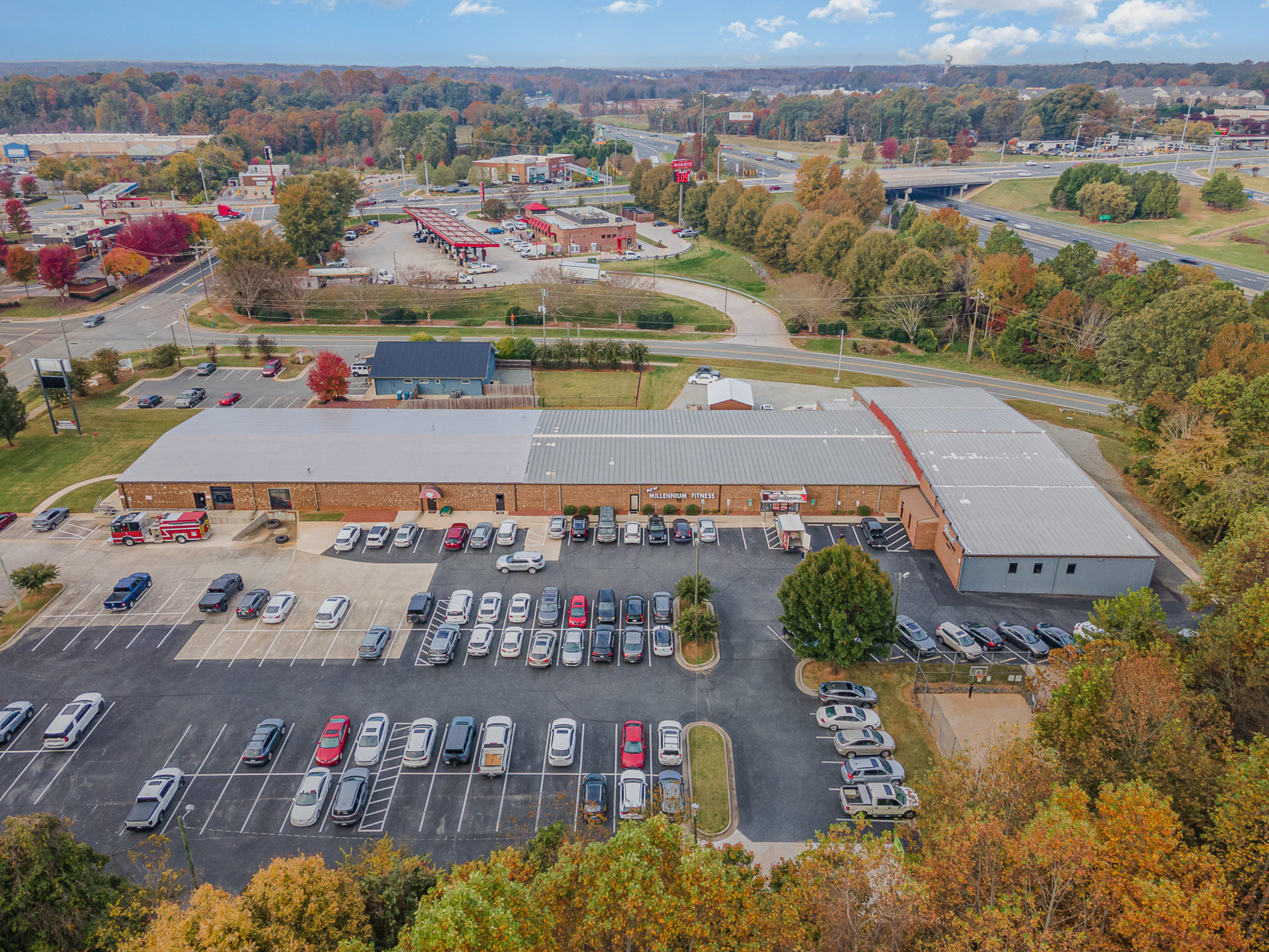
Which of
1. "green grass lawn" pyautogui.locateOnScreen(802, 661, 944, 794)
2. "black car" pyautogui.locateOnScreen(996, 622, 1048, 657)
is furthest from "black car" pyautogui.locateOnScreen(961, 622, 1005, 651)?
"green grass lawn" pyautogui.locateOnScreen(802, 661, 944, 794)

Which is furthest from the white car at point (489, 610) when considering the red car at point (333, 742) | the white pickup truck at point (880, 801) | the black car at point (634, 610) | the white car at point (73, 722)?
the white pickup truck at point (880, 801)

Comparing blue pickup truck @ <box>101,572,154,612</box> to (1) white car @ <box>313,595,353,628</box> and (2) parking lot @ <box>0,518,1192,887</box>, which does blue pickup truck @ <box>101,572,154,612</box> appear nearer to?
(2) parking lot @ <box>0,518,1192,887</box>

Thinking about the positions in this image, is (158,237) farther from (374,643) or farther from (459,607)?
(374,643)

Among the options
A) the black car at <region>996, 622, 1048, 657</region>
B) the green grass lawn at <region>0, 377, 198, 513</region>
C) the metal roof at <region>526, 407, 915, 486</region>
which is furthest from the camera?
the green grass lawn at <region>0, 377, 198, 513</region>

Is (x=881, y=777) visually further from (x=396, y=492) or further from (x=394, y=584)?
(x=396, y=492)

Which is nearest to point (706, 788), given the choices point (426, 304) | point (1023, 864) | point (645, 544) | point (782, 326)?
point (1023, 864)

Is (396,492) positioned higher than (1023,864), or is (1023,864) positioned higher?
(1023,864)
